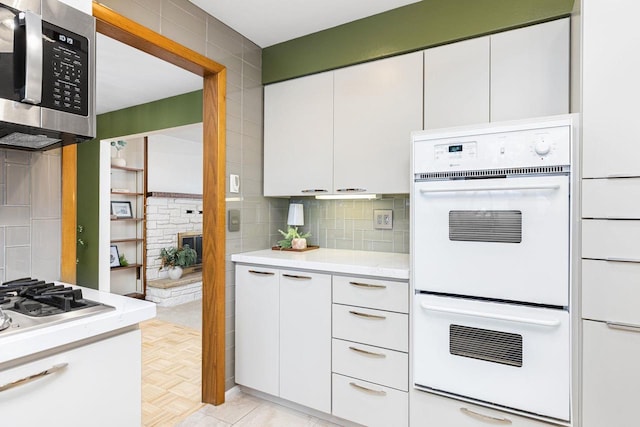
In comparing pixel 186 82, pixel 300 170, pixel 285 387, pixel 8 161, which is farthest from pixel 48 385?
pixel 186 82

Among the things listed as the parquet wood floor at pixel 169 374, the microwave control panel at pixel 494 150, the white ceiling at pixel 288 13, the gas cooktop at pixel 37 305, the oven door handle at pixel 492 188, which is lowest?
the parquet wood floor at pixel 169 374

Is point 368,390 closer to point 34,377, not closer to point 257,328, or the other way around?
point 257,328

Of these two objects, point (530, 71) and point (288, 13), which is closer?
point (530, 71)

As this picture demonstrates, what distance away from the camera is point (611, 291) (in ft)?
4.41

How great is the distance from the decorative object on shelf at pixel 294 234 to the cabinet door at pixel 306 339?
458 mm

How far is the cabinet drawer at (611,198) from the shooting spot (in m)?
1.31

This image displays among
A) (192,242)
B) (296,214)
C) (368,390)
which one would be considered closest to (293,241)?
(296,214)

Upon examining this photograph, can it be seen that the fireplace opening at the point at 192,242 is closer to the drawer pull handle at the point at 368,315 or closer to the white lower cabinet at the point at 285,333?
the white lower cabinet at the point at 285,333

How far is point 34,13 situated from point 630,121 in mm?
2154

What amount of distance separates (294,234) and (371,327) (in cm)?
101

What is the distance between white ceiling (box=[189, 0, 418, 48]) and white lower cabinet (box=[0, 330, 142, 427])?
1.98 metres

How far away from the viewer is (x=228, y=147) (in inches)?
92.9

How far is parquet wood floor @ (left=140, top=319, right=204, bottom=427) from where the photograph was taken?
217 centimetres

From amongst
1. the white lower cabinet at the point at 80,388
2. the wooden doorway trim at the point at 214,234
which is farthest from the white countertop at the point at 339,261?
the white lower cabinet at the point at 80,388
